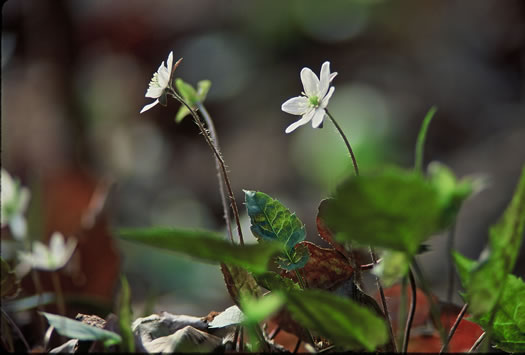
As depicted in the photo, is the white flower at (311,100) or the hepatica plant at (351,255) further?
the white flower at (311,100)

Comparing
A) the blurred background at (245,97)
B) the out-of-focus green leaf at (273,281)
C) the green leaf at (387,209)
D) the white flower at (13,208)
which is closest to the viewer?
the green leaf at (387,209)

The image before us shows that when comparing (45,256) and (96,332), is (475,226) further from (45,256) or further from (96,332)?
(96,332)

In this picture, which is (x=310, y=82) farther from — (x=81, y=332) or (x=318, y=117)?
(x=81, y=332)

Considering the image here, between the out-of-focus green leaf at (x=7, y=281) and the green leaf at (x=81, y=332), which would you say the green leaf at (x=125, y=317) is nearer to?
the green leaf at (x=81, y=332)

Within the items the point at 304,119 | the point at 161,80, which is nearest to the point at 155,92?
the point at 161,80

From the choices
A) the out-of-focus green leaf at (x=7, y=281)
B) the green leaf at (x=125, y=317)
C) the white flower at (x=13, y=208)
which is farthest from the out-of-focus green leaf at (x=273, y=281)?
the white flower at (x=13, y=208)

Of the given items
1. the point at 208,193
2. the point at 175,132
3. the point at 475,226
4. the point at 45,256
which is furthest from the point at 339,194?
the point at 175,132
